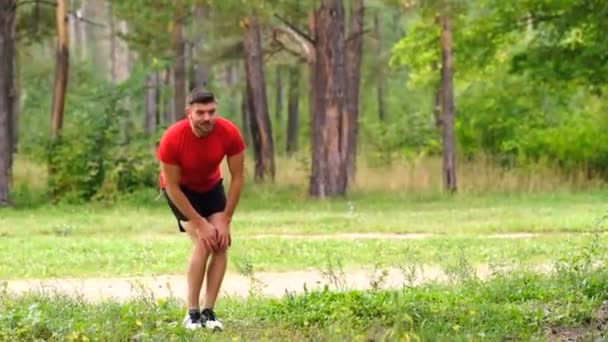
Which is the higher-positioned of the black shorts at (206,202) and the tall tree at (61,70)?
the tall tree at (61,70)

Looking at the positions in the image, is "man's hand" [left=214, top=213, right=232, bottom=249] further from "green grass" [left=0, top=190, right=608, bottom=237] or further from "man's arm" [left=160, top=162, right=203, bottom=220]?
"green grass" [left=0, top=190, right=608, bottom=237]

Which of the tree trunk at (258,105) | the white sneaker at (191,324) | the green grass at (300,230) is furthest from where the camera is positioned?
the tree trunk at (258,105)

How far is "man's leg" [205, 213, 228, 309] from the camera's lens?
8188mm

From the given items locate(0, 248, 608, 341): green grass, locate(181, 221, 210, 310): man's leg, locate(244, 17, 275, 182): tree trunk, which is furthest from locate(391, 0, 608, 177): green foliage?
locate(181, 221, 210, 310): man's leg

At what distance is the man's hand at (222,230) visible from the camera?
8.09 metres

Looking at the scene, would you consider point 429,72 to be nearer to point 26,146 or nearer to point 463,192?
point 463,192

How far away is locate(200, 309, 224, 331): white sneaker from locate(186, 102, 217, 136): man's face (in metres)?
1.27

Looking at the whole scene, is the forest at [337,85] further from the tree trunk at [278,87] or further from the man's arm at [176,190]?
the man's arm at [176,190]

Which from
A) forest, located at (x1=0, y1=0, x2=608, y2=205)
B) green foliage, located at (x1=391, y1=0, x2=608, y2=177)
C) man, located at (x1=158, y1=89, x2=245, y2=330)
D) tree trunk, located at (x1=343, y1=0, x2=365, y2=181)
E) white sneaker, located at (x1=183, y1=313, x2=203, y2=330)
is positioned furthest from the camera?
tree trunk, located at (x1=343, y1=0, x2=365, y2=181)

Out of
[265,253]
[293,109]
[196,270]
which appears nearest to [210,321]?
[196,270]

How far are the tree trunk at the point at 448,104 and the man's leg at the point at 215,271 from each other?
20.3 m

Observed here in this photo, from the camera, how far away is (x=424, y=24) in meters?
33.2

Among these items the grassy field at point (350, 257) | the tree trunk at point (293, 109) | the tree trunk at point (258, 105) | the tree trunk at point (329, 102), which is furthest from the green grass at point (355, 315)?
the tree trunk at point (293, 109)

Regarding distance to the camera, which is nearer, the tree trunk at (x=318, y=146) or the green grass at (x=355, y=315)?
the green grass at (x=355, y=315)
